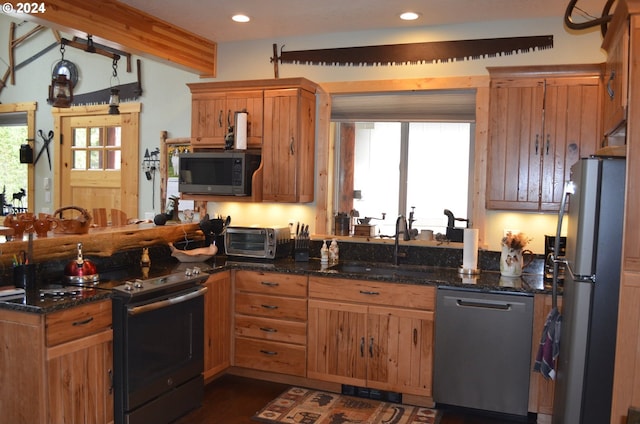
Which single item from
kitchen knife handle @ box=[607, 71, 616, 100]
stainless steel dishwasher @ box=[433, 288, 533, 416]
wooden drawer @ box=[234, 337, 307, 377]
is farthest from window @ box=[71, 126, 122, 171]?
kitchen knife handle @ box=[607, 71, 616, 100]

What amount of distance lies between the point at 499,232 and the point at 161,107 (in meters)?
3.21

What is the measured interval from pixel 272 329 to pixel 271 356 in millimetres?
194

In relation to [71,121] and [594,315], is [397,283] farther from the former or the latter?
[71,121]

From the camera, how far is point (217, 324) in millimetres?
3988

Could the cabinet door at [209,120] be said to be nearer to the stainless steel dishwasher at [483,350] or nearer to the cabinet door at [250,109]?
the cabinet door at [250,109]

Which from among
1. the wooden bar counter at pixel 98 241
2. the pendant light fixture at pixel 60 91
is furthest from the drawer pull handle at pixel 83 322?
the pendant light fixture at pixel 60 91

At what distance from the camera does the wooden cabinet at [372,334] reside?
143 inches

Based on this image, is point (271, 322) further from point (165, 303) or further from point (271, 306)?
point (165, 303)

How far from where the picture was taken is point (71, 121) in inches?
229

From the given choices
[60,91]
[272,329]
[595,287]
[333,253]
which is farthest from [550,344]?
[60,91]

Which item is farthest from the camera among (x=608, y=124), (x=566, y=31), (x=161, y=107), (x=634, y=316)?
(x=161, y=107)

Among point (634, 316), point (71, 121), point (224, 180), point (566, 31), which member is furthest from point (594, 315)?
point (71, 121)

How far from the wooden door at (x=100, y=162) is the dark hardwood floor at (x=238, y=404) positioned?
2.19 meters

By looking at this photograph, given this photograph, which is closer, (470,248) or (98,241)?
(98,241)
